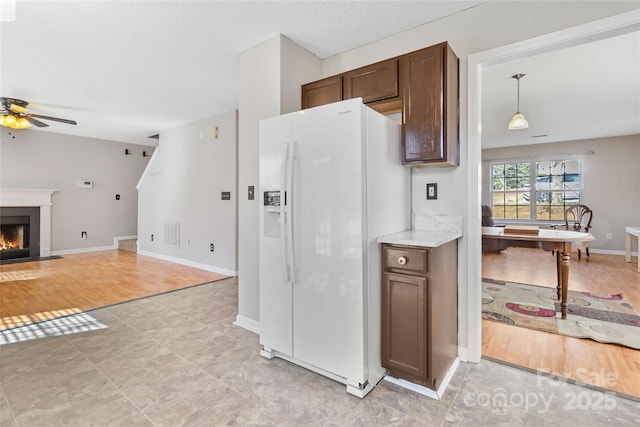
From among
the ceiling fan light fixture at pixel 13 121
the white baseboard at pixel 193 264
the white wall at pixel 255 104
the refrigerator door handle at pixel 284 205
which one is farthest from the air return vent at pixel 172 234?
the refrigerator door handle at pixel 284 205

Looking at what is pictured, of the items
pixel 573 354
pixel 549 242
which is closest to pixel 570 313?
pixel 549 242

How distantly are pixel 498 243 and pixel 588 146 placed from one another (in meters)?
5.91

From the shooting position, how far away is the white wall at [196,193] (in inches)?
193

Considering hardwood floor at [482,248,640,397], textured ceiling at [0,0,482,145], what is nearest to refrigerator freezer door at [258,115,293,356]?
textured ceiling at [0,0,482,145]

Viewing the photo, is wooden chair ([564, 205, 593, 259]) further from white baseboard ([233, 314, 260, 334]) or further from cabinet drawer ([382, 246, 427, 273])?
white baseboard ([233, 314, 260, 334])

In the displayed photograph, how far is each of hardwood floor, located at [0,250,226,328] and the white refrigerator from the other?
8.35ft

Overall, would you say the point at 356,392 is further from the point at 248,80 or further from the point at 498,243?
the point at 248,80

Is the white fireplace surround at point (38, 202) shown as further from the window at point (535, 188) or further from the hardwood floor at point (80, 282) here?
the window at point (535, 188)

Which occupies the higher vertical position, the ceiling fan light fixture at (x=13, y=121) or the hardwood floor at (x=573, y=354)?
the ceiling fan light fixture at (x=13, y=121)

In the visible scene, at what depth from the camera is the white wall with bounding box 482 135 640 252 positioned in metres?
6.35

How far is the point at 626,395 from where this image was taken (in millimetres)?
1769

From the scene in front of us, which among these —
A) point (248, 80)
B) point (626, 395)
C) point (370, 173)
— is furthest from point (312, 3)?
point (626, 395)

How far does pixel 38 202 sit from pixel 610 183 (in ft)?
38.1

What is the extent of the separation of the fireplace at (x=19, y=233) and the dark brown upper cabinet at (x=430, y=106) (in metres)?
7.38
